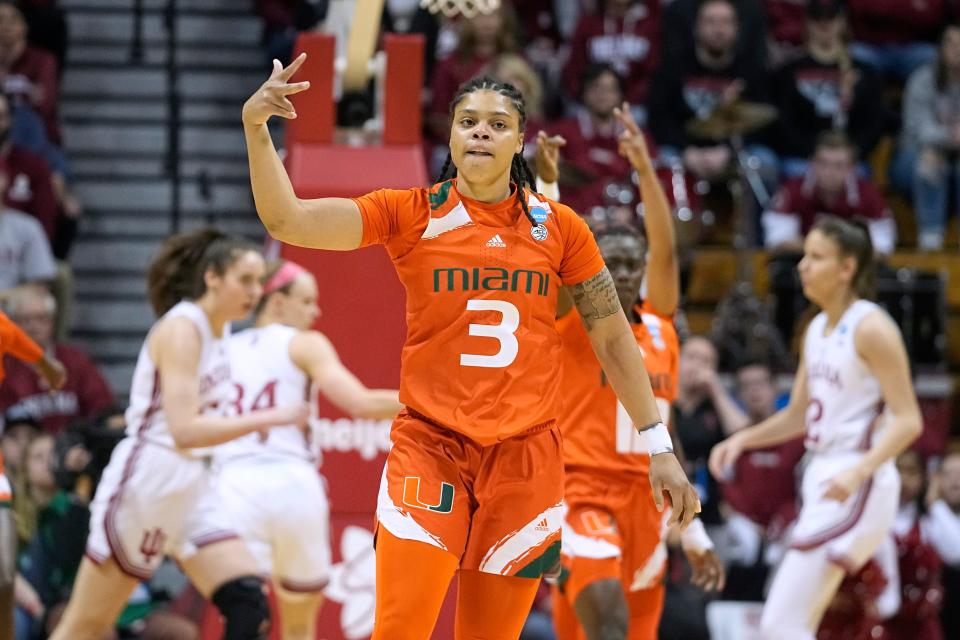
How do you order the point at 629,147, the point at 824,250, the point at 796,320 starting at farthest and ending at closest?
the point at 796,320 → the point at 824,250 → the point at 629,147

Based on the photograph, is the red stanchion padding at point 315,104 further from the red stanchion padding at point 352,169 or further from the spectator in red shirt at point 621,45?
the spectator in red shirt at point 621,45

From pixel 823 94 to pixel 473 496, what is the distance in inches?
320

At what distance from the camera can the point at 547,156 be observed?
236 inches

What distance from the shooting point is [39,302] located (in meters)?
A: 9.98

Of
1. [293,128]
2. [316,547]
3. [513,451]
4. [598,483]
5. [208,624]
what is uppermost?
[293,128]

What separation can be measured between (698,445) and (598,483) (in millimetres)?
3418

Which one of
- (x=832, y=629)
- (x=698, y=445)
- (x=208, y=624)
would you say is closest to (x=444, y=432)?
(x=208, y=624)

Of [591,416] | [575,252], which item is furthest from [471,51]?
[575,252]

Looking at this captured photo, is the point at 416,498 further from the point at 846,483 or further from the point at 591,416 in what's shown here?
the point at 846,483

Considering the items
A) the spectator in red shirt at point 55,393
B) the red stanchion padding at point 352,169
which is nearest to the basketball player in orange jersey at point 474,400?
the red stanchion padding at point 352,169

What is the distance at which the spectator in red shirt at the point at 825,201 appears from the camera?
37.6 feet

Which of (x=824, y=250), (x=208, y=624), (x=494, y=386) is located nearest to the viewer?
(x=494, y=386)

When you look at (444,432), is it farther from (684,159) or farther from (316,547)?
(684,159)

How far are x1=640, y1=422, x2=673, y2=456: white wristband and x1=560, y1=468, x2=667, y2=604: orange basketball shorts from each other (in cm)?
130
